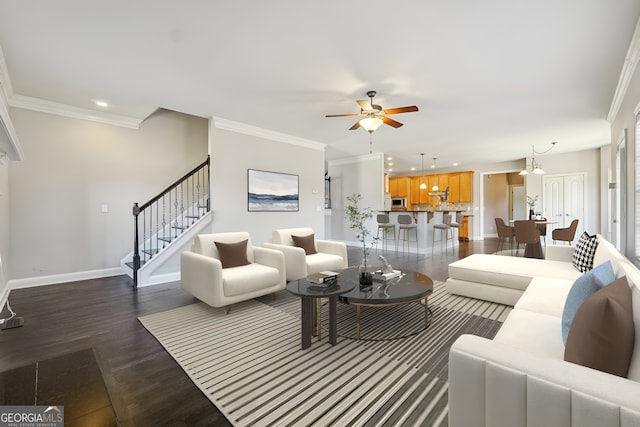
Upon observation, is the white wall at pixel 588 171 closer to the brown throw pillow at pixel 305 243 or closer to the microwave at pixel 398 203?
the microwave at pixel 398 203

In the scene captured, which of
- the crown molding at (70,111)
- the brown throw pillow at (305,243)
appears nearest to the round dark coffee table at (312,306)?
the brown throw pillow at (305,243)

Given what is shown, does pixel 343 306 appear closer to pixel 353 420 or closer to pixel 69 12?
pixel 353 420

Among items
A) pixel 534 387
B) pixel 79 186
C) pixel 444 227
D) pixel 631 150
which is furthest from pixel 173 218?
pixel 631 150

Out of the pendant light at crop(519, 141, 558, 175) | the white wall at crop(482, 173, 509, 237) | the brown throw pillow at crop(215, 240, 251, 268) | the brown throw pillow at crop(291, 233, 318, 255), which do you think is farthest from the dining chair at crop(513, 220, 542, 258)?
the white wall at crop(482, 173, 509, 237)

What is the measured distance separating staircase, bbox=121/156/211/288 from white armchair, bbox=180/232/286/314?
49.7 inches

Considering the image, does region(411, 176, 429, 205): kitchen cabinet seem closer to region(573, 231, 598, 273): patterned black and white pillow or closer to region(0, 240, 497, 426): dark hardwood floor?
region(573, 231, 598, 273): patterned black and white pillow

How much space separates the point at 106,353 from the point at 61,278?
3044mm

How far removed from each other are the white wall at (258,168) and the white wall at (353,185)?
6.54 ft

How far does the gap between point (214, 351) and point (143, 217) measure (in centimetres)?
393

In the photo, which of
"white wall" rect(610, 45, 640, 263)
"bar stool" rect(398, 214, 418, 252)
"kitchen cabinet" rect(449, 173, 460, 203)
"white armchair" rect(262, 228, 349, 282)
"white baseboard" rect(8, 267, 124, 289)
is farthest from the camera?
"kitchen cabinet" rect(449, 173, 460, 203)

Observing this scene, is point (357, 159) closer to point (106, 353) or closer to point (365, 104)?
point (365, 104)

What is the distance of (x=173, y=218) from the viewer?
5531 mm

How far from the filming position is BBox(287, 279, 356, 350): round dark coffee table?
223 centimetres

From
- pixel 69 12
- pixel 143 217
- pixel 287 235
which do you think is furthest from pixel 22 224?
pixel 287 235
